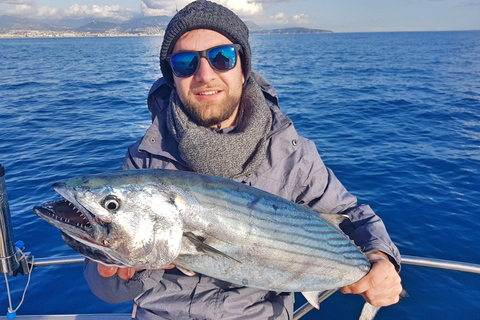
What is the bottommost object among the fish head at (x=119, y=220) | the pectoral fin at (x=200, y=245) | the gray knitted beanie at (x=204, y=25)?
the pectoral fin at (x=200, y=245)

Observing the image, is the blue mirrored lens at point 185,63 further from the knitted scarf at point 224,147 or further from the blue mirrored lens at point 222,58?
the knitted scarf at point 224,147

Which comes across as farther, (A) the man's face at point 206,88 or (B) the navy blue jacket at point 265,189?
(A) the man's face at point 206,88

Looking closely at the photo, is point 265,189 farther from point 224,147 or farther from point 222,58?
point 222,58

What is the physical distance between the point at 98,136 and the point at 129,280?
10487mm

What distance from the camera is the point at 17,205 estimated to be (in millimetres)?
7102

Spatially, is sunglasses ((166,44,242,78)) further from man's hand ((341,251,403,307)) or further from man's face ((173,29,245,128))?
man's hand ((341,251,403,307))

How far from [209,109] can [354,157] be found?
7513 mm

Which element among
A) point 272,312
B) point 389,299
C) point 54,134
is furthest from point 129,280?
point 54,134

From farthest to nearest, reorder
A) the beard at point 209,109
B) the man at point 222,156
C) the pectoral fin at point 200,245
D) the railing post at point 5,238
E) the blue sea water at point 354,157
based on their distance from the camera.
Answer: the blue sea water at point 354,157 → the railing post at point 5,238 → the beard at point 209,109 → the man at point 222,156 → the pectoral fin at point 200,245

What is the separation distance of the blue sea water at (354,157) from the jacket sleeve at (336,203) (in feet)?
8.05

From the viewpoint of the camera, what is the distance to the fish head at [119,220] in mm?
1626

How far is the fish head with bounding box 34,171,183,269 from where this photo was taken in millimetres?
1626

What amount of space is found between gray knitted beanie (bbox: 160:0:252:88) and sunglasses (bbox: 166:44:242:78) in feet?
0.57

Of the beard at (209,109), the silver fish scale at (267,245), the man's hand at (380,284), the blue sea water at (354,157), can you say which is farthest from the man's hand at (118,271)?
the blue sea water at (354,157)
